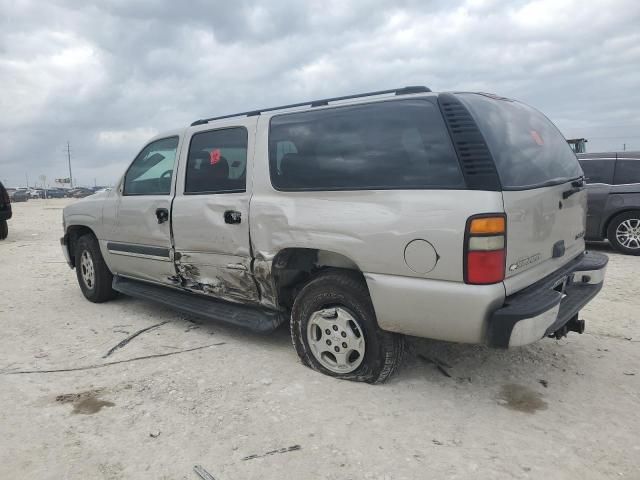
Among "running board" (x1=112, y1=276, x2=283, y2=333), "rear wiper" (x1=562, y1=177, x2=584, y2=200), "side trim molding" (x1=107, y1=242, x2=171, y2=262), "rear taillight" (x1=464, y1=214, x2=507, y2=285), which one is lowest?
"running board" (x1=112, y1=276, x2=283, y2=333)

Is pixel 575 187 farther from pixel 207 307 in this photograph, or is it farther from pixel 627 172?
pixel 627 172

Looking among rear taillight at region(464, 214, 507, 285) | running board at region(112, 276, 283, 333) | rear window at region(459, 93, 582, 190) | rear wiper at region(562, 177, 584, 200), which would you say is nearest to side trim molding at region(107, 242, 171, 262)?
running board at region(112, 276, 283, 333)

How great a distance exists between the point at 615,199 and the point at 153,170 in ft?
23.1

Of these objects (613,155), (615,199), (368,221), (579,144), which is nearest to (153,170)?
(368,221)

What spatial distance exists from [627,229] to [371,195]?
21.5 feet

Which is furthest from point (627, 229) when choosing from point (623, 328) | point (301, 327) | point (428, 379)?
point (301, 327)

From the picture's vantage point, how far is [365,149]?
3.11 metres

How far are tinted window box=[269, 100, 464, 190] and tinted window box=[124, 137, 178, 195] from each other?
4.15ft

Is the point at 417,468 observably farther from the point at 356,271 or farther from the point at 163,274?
the point at 163,274


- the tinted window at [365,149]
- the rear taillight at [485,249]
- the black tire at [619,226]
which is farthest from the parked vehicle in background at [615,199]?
the rear taillight at [485,249]

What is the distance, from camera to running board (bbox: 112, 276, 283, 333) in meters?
3.73

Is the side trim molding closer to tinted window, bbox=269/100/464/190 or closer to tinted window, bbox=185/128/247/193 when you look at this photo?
tinted window, bbox=185/128/247/193

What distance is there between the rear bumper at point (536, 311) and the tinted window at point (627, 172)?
222 inches

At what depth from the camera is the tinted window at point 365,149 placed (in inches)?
112
